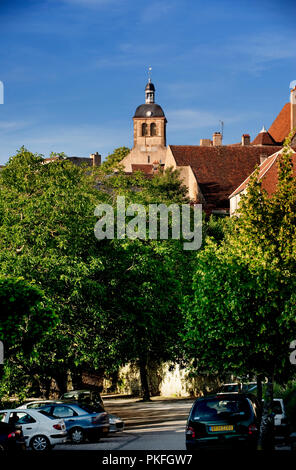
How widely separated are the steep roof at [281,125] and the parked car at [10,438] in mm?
78057

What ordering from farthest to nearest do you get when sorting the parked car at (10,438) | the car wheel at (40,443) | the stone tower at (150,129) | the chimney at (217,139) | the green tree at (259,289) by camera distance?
the stone tower at (150,129) < the chimney at (217,139) < the car wheel at (40,443) < the green tree at (259,289) < the parked car at (10,438)

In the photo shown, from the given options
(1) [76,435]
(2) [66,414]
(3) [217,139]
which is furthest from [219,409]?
(3) [217,139]

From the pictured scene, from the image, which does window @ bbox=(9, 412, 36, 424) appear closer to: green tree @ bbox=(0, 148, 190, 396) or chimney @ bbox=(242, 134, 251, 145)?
green tree @ bbox=(0, 148, 190, 396)

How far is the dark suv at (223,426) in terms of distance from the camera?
1678 centimetres

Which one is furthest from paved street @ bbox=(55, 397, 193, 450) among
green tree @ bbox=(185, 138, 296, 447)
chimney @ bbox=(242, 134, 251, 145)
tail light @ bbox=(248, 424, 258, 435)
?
chimney @ bbox=(242, 134, 251, 145)

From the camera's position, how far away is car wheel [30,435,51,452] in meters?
22.2

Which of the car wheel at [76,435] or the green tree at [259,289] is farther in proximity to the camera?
the car wheel at [76,435]

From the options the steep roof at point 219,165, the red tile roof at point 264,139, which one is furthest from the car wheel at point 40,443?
the red tile roof at point 264,139

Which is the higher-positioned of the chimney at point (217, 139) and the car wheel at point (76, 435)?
the chimney at point (217, 139)

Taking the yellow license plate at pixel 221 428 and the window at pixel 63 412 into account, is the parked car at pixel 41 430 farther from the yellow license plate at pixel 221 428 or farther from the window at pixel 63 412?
the yellow license plate at pixel 221 428

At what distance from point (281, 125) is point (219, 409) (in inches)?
3230

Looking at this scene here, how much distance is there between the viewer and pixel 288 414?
10891mm

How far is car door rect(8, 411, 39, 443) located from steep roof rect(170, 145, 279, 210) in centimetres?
→ 5325

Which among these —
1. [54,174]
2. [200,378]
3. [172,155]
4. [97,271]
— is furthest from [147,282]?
[172,155]
